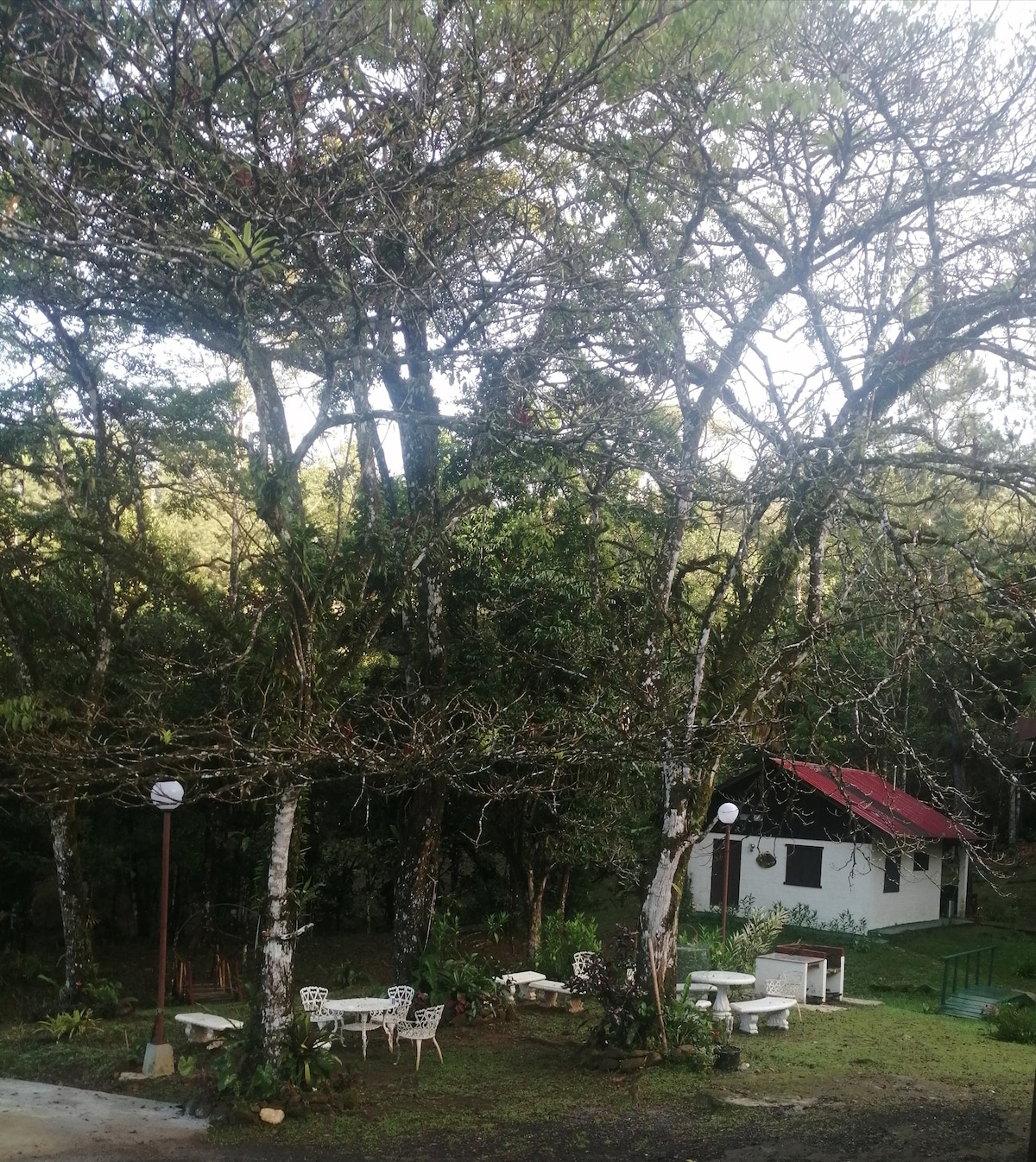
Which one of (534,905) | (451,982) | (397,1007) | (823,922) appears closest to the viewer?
(397,1007)

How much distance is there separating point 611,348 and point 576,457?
42.4 inches

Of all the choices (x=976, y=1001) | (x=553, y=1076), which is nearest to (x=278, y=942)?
(x=553, y=1076)

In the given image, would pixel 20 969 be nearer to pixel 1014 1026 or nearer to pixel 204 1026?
pixel 204 1026

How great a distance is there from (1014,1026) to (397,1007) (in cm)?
746

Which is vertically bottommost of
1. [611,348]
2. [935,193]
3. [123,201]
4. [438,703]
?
[438,703]

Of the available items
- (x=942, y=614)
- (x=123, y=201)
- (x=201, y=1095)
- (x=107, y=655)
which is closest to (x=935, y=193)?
(x=942, y=614)

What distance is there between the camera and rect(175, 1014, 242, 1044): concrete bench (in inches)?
447

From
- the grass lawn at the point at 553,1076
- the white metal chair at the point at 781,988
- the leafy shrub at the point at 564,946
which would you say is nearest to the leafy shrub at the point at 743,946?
the white metal chair at the point at 781,988

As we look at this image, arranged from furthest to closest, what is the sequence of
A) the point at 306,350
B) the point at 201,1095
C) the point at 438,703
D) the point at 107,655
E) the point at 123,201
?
the point at 107,655, the point at 438,703, the point at 306,350, the point at 201,1095, the point at 123,201

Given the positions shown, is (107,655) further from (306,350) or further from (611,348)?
(611,348)

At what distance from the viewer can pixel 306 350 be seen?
34.3 feet

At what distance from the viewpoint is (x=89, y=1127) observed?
346 inches

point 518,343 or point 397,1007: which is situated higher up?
point 518,343

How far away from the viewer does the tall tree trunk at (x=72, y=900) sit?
14344mm
